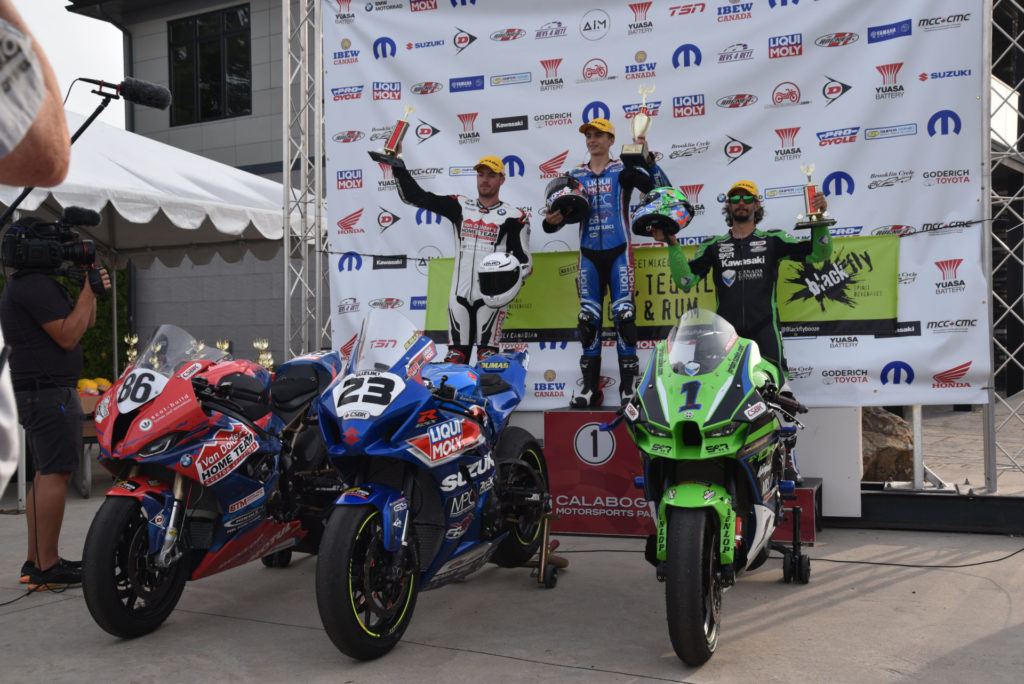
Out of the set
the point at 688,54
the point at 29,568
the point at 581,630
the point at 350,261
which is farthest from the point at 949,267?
the point at 29,568

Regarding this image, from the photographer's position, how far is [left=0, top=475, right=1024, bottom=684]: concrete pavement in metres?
3.16

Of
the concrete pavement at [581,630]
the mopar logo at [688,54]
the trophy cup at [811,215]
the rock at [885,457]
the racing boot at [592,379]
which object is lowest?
the concrete pavement at [581,630]

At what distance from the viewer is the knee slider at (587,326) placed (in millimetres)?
5871

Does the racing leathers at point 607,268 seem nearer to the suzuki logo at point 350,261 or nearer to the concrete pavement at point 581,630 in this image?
the concrete pavement at point 581,630

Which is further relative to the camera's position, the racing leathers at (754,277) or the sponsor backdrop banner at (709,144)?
the sponsor backdrop banner at (709,144)

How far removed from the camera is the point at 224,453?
3635mm

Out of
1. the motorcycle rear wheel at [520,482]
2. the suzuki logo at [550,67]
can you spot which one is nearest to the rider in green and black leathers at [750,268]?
the motorcycle rear wheel at [520,482]

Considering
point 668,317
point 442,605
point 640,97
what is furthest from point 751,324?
point 442,605

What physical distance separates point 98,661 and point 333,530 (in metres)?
1.06

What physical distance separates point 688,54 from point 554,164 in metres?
1.14

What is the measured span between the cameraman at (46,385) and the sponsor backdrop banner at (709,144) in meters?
2.52

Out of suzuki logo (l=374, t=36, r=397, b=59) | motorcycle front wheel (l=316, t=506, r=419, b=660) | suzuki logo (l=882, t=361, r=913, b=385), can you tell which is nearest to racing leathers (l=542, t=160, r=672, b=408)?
suzuki logo (l=882, t=361, r=913, b=385)

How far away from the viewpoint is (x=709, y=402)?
3.19 metres

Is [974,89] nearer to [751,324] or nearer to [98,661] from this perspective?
[751,324]
